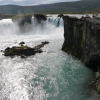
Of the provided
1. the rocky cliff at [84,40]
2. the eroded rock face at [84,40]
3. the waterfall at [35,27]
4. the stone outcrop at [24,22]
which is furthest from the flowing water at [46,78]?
the stone outcrop at [24,22]

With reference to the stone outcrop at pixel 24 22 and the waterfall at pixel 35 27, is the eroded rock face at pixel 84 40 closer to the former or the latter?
the waterfall at pixel 35 27

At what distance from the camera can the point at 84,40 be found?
43.6 metres

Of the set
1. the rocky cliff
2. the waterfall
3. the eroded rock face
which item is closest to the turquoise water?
the rocky cliff

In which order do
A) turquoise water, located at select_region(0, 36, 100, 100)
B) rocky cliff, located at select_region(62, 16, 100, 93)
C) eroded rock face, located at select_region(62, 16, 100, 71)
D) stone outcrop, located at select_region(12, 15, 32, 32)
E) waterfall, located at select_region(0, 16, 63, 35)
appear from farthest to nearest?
stone outcrop, located at select_region(12, 15, 32, 32) < waterfall, located at select_region(0, 16, 63, 35) < eroded rock face, located at select_region(62, 16, 100, 71) < rocky cliff, located at select_region(62, 16, 100, 93) < turquoise water, located at select_region(0, 36, 100, 100)

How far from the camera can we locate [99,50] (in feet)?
120

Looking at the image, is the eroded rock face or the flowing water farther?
the eroded rock face

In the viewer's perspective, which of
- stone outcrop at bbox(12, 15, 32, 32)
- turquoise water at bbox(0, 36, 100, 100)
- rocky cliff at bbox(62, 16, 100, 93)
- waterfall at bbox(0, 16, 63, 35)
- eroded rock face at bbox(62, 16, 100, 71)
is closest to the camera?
turquoise water at bbox(0, 36, 100, 100)

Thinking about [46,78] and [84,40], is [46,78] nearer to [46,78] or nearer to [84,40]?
[46,78]

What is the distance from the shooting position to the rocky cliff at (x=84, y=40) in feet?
123

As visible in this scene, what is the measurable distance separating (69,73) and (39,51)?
19.0 m

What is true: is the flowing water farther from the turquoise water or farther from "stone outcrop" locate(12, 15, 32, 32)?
"stone outcrop" locate(12, 15, 32, 32)

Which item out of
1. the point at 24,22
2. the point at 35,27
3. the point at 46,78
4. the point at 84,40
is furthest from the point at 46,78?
the point at 24,22

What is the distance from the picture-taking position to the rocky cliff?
37.4 metres

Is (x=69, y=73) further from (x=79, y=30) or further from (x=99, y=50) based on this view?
(x=79, y=30)
